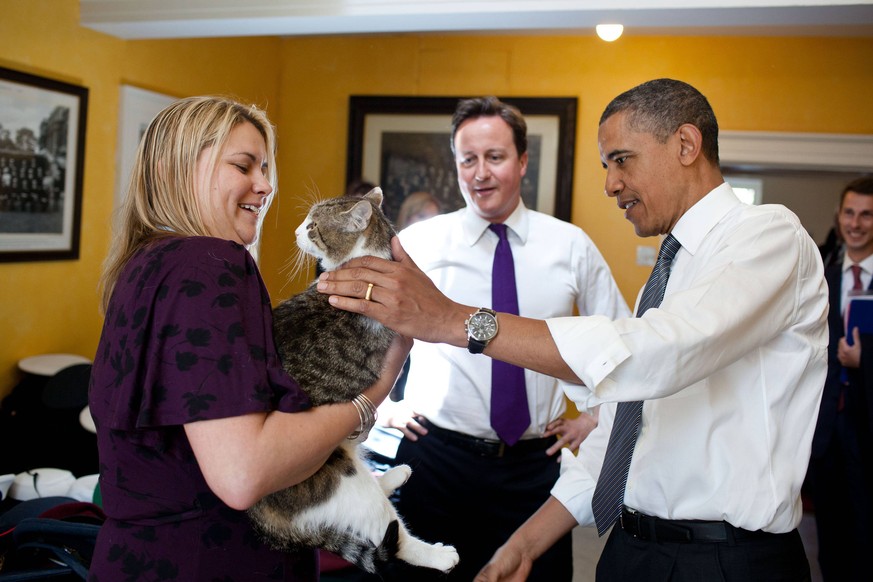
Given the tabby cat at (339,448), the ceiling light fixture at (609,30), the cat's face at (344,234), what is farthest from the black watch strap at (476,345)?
the ceiling light fixture at (609,30)

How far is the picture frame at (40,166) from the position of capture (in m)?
3.32

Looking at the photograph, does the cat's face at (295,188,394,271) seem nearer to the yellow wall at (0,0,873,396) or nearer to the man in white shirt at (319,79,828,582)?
the man in white shirt at (319,79,828,582)

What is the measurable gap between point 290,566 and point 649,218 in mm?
984

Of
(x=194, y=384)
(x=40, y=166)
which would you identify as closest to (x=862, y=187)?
(x=194, y=384)

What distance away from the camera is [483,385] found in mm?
2371

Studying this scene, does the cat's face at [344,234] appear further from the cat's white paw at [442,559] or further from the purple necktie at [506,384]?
the purple necktie at [506,384]

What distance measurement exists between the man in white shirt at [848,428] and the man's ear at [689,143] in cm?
252

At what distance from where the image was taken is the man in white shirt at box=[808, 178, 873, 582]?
352cm

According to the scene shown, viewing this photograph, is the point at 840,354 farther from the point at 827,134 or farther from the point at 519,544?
the point at 519,544

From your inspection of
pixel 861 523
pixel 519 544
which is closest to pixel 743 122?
pixel 861 523

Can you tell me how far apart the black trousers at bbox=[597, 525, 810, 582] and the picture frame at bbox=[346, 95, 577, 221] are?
4.14 meters

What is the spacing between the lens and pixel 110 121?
3.95 meters

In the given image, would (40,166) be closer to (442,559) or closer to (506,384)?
(506,384)

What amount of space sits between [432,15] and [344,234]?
222cm
